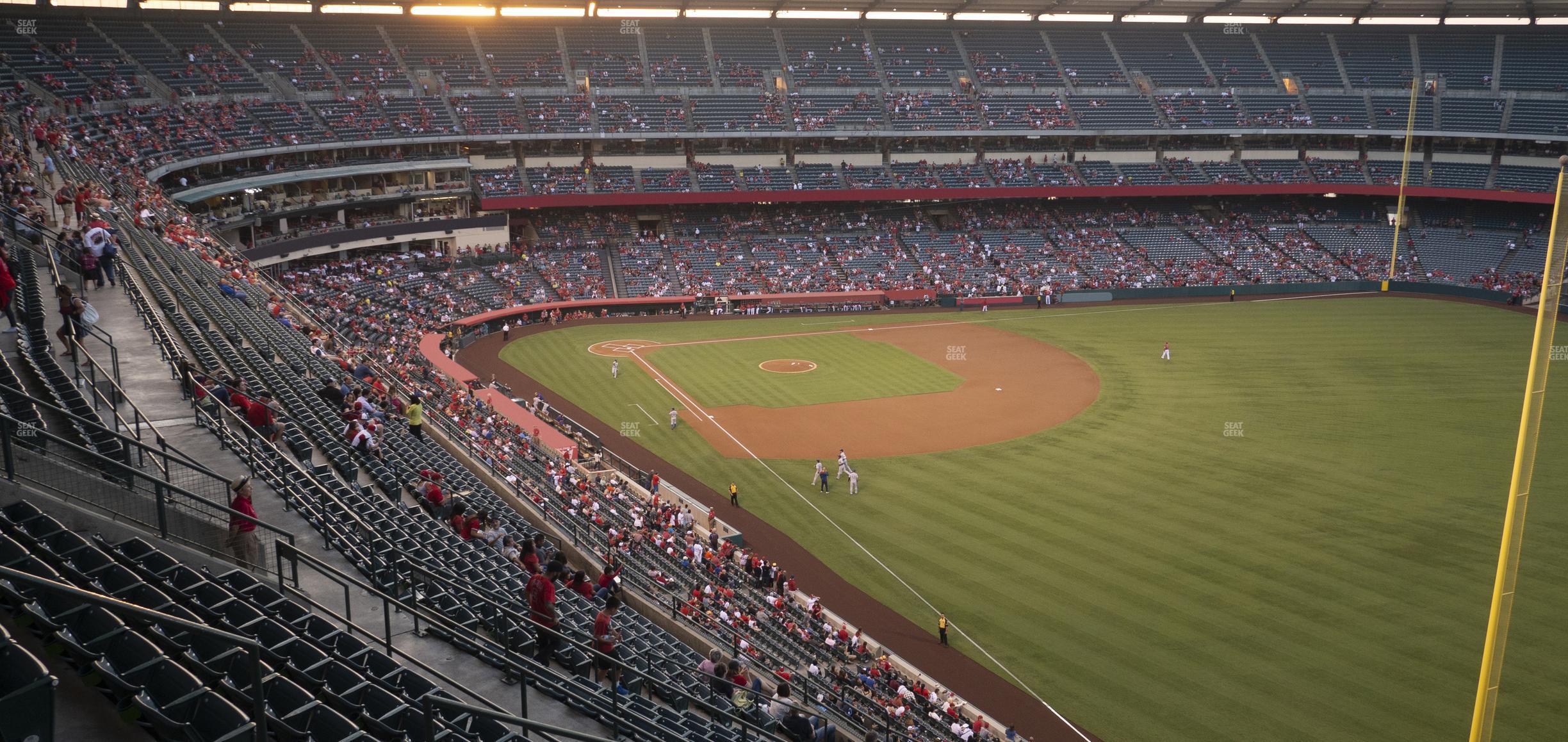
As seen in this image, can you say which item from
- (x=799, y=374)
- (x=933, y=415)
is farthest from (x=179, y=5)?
(x=933, y=415)

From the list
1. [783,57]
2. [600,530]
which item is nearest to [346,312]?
[600,530]

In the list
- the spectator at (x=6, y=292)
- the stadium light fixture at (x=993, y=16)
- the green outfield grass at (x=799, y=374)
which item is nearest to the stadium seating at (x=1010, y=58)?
the stadium light fixture at (x=993, y=16)

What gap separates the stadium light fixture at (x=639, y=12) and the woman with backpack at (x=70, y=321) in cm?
5622

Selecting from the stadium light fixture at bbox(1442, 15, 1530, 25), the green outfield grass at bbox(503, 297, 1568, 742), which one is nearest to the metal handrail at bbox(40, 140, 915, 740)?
the green outfield grass at bbox(503, 297, 1568, 742)

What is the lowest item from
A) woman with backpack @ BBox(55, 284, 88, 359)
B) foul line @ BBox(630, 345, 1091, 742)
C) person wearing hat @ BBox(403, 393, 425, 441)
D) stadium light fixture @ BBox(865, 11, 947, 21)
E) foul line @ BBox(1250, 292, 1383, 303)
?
foul line @ BBox(630, 345, 1091, 742)

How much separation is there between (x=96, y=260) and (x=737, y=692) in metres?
16.6

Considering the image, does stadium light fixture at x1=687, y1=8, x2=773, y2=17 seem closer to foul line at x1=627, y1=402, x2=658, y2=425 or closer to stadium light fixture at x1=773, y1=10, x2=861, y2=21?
stadium light fixture at x1=773, y1=10, x2=861, y2=21

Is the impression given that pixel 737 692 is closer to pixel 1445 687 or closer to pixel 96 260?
pixel 1445 687

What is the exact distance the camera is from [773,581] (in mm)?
24656

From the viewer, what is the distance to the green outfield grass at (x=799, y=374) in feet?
141

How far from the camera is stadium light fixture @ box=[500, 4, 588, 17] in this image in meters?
66.8

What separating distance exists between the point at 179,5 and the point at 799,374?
41505 mm

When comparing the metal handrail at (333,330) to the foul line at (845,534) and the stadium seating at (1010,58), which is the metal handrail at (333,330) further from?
the stadium seating at (1010,58)

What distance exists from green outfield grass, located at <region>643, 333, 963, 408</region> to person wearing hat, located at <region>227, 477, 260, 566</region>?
99.7 ft
